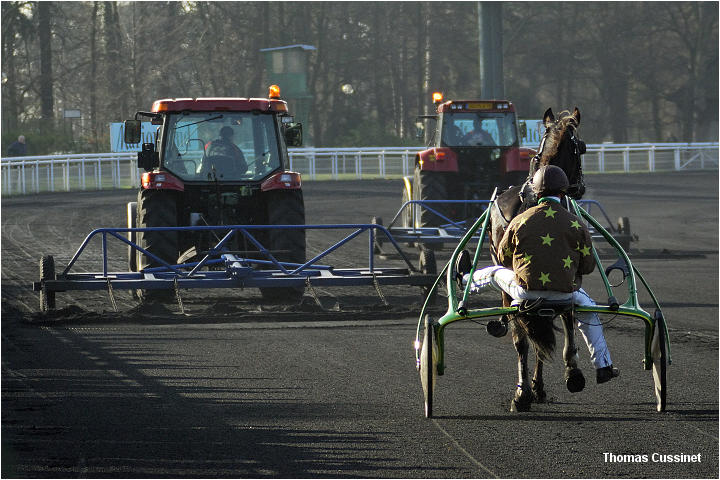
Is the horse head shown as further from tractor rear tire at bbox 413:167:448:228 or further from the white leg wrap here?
tractor rear tire at bbox 413:167:448:228

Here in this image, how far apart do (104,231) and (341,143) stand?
44.8 metres

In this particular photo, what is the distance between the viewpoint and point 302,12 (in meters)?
59.5

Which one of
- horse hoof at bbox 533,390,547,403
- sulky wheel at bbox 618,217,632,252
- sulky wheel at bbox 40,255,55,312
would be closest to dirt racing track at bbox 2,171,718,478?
horse hoof at bbox 533,390,547,403

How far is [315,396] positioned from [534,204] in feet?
7.47

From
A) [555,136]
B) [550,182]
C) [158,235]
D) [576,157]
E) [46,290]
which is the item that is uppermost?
[555,136]

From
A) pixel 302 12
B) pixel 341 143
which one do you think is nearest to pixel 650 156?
pixel 341 143

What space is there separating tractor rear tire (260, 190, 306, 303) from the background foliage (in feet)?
132

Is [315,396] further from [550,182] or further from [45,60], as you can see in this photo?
[45,60]

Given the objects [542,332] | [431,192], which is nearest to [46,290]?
[542,332]

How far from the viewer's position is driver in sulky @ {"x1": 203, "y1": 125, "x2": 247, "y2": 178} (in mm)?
14320

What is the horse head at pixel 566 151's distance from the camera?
7.55 m

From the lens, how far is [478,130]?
20656 millimetres

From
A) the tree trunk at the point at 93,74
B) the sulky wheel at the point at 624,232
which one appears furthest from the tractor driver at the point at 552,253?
the tree trunk at the point at 93,74

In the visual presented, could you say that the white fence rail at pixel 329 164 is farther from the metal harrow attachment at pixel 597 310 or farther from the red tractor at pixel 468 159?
the metal harrow attachment at pixel 597 310
